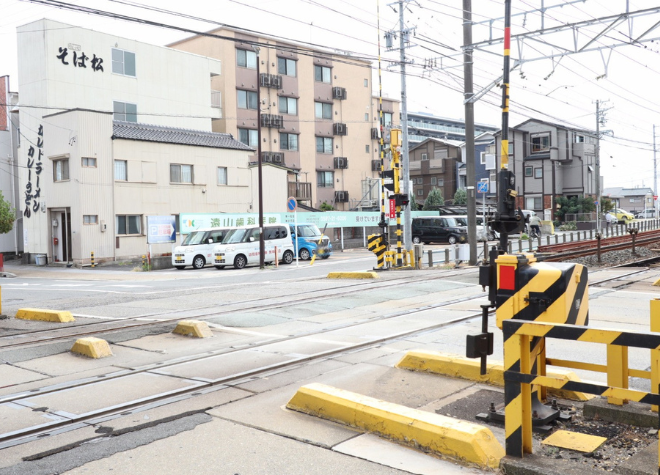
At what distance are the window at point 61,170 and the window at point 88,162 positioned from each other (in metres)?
1.30

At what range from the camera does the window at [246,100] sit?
44.3 meters

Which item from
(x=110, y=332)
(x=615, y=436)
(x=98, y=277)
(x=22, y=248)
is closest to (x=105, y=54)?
(x=22, y=248)

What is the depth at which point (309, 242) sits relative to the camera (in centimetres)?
2989

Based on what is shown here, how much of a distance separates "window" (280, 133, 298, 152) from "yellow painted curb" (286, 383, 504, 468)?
138 feet

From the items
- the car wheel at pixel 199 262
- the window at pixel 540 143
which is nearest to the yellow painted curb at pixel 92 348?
the car wheel at pixel 199 262

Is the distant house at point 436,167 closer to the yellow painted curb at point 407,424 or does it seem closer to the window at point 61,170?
the window at point 61,170

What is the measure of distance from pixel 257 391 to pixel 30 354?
3.78 m

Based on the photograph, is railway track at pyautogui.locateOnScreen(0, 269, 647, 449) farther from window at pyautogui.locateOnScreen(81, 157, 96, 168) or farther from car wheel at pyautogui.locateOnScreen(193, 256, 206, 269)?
window at pyautogui.locateOnScreen(81, 157, 96, 168)

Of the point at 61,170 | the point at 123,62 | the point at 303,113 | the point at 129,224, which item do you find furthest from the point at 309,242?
the point at 303,113

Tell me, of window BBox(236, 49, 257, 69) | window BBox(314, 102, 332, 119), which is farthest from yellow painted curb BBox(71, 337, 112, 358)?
window BBox(314, 102, 332, 119)

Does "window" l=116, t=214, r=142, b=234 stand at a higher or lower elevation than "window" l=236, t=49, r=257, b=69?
lower

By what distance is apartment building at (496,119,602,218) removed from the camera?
5519 centimetres

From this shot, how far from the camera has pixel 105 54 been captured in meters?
34.9

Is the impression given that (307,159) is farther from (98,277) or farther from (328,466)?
(328,466)
